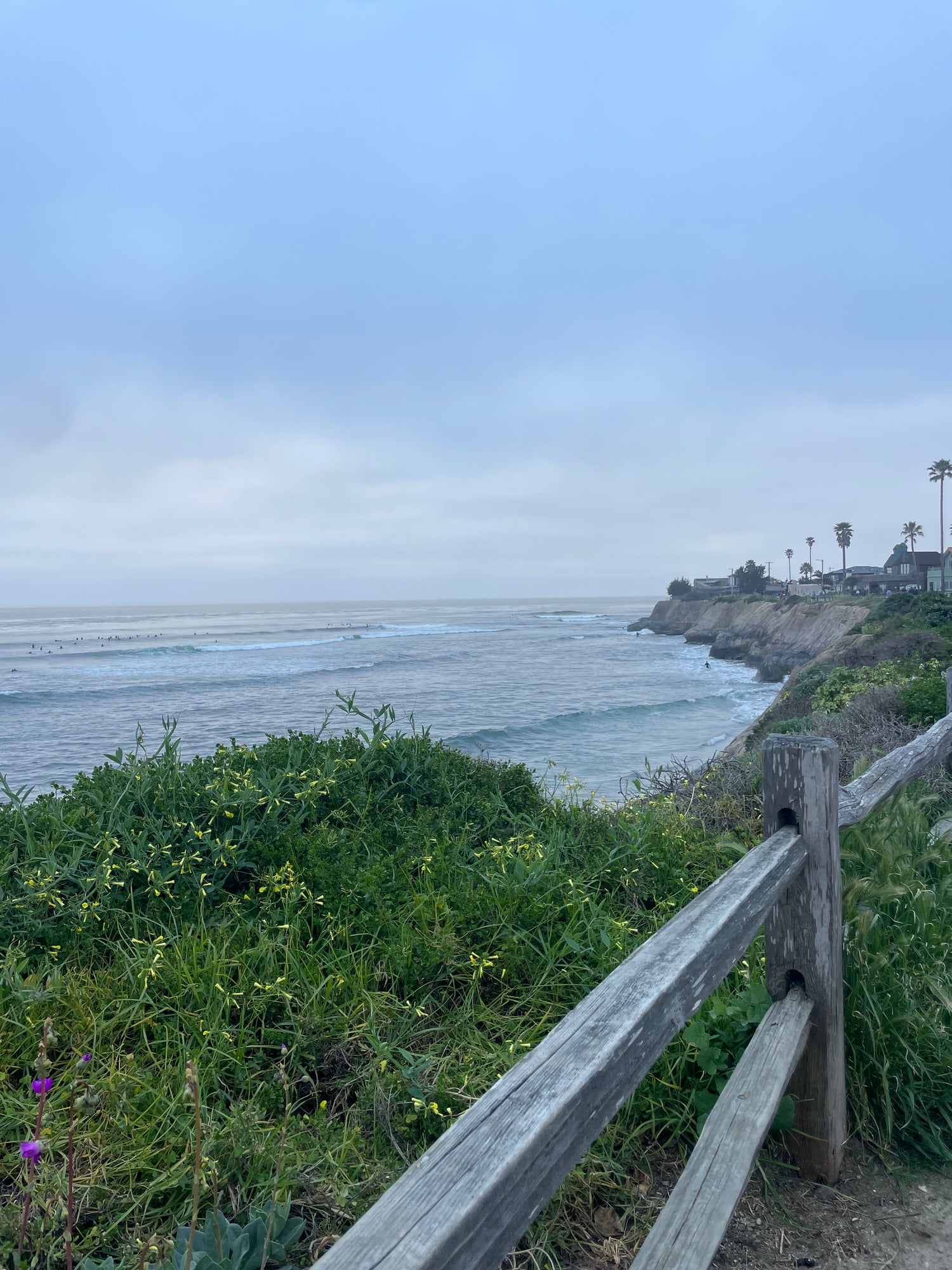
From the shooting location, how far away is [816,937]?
2521mm

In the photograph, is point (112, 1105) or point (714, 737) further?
point (714, 737)

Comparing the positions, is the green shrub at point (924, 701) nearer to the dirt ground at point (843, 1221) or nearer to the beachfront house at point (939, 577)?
the dirt ground at point (843, 1221)

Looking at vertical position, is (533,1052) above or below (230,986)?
above

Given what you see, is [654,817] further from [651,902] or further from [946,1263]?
[946,1263]

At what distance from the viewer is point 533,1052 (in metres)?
1.30

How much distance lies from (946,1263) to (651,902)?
1931 millimetres

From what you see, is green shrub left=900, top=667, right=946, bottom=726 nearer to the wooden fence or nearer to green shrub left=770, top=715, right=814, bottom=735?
green shrub left=770, top=715, right=814, bottom=735

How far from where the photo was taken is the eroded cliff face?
135ft

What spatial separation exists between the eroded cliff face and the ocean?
6.05 ft

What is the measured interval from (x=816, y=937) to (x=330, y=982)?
1903 millimetres

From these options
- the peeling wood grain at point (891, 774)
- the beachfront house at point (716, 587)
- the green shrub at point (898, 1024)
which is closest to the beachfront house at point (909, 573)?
the beachfront house at point (716, 587)

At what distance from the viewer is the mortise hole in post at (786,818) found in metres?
2.56

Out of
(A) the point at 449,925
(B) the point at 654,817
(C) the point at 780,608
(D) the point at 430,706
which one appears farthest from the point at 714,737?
(C) the point at 780,608

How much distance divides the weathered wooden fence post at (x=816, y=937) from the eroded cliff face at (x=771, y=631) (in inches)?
1293
